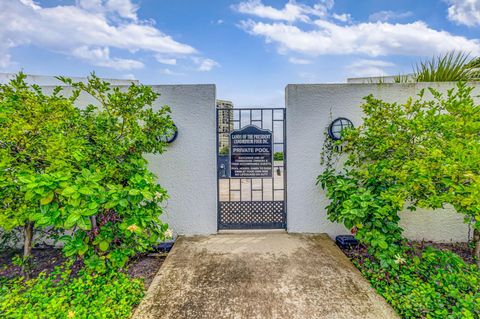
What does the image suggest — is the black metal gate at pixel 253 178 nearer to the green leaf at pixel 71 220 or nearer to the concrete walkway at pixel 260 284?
the concrete walkway at pixel 260 284

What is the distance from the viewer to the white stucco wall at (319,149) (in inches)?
170

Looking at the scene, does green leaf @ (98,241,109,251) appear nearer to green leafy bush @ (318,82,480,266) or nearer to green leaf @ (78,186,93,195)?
green leaf @ (78,186,93,195)

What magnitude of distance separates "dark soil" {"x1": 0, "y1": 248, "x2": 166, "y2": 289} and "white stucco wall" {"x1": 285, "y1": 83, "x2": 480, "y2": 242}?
2614 mm

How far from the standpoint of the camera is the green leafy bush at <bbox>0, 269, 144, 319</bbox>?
2311 mm

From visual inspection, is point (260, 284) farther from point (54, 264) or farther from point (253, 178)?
point (54, 264)

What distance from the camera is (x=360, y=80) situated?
288 inches

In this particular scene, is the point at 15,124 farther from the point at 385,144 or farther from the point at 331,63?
the point at 331,63

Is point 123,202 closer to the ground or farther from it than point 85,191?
closer to the ground

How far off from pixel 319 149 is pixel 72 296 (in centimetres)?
437

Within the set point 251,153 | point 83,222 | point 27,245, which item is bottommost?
point 27,245

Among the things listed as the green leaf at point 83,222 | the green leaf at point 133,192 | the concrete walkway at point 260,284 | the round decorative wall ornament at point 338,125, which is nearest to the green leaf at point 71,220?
the green leaf at point 83,222

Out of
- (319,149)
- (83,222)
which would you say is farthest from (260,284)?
(319,149)

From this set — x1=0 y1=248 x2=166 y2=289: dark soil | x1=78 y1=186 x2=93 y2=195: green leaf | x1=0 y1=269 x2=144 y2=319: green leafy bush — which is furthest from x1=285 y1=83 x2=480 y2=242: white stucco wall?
x1=78 y1=186 x2=93 y2=195: green leaf

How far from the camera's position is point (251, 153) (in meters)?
4.38
